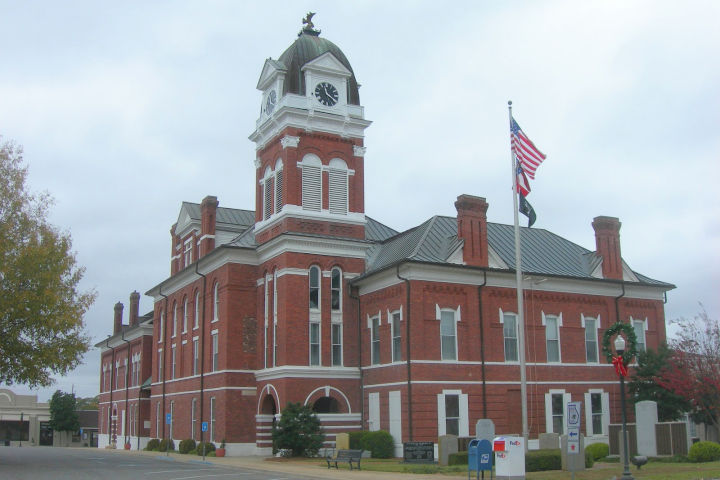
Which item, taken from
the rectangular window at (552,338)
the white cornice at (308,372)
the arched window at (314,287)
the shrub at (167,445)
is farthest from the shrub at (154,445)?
the rectangular window at (552,338)

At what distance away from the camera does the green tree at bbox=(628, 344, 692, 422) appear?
41469 mm

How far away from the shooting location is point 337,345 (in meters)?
43.2

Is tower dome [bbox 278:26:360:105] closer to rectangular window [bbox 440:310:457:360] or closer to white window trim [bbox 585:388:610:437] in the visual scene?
rectangular window [bbox 440:310:457:360]

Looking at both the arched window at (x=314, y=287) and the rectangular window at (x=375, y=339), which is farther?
the arched window at (x=314, y=287)

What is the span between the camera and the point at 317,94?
45438mm

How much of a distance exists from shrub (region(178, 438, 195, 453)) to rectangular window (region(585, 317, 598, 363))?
23.7 m

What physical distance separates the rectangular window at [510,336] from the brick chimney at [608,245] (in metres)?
7.78

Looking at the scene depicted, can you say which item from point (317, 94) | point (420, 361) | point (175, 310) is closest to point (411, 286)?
point (420, 361)

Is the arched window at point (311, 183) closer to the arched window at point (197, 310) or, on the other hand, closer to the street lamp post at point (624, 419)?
the arched window at point (197, 310)

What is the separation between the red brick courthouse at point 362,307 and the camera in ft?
131

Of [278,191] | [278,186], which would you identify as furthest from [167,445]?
[278,186]

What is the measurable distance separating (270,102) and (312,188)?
6.38 m

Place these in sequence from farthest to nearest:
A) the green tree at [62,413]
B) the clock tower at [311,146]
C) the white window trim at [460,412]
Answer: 1. the green tree at [62,413]
2. the clock tower at [311,146]
3. the white window trim at [460,412]

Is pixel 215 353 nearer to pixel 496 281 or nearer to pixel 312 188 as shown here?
pixel 312 188
